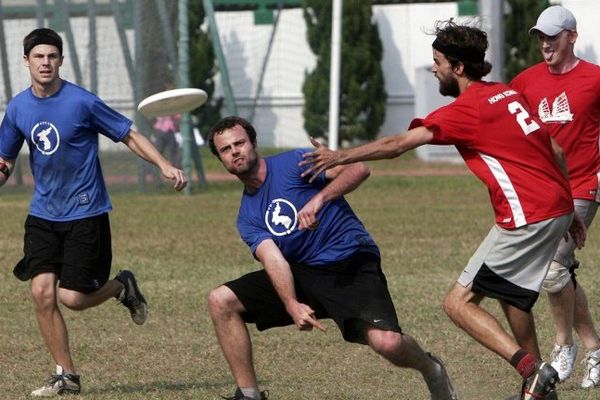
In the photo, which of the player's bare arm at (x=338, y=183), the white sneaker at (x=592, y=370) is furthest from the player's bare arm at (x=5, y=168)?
the white sneaker at (x=592, y=370)

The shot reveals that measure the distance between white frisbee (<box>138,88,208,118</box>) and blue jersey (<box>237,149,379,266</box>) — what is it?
7.83 feet

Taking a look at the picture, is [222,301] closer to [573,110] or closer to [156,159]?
[156,159]

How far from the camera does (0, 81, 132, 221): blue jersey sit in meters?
8.08

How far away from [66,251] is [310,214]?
1954 mm

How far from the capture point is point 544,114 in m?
8.06

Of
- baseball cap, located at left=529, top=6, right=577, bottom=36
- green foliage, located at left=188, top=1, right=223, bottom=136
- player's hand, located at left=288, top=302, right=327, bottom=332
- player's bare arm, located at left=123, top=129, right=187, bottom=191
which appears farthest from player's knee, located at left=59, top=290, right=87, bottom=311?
green foliage, located at left=188, top=1, right=223, bottom=136

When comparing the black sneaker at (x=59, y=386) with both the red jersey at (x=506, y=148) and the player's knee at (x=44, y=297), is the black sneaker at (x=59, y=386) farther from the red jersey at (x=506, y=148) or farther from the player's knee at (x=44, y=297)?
the red jersey at (x=506, y=148)

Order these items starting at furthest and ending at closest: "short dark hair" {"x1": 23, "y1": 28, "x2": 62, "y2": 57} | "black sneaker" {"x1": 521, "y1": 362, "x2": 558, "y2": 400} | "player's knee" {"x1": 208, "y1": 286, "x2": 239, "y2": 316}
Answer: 1. "short dark hair" {"x1": 23, "y1": 28, "x2": 62, "y2": 57}
2. "player's knee" {"x1": 208, "y1": 286, "x2": 239, "y2": 316}
3. "black sneaker" {"x1": 521, "y1": 362, "x2": 558, "y2": 400}

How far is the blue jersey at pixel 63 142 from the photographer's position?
8.08 metres

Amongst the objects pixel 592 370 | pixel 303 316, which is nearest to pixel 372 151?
pixel 303 316

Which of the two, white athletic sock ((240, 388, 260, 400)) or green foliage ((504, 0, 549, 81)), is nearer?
white athletic sock ((240, 388, 260, 400))

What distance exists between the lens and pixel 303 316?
6.65 m

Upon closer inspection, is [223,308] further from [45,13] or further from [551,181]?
[45,13]

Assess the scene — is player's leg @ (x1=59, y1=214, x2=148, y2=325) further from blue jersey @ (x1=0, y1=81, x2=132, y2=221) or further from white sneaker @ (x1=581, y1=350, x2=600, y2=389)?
white sneaker @ (x1=581, y1=350, x2=600, y2=389)
